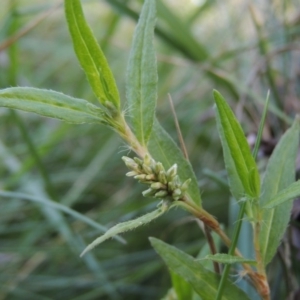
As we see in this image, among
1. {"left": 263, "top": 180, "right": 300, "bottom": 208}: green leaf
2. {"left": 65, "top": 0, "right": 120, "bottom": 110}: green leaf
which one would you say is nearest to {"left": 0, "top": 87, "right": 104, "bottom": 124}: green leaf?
{"left": 65, "top": 0, "right": 120, "bottom": 110}: green leaf

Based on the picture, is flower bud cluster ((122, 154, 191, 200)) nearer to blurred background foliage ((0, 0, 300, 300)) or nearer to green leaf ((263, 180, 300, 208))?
green leaf ((263, 180, 300, 208))

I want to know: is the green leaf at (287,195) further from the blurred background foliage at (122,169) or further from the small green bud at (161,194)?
the blurred background foliage at (122,169)

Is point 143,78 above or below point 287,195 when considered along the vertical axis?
above

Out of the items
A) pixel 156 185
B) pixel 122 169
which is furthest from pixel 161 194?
pixel 122 169

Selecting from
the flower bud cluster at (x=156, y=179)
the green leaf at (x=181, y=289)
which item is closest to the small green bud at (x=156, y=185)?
the flower bud cluster at (x=156, y=179)

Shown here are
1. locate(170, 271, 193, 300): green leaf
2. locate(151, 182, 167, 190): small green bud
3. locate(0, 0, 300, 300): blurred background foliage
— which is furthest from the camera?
locate(0, 0, 300, 300): blurred background foliage

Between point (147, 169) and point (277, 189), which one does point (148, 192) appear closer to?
point (147, 169)

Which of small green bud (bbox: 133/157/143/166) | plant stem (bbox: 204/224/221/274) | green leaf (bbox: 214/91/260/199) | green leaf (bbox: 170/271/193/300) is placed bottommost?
green leaf (bbox: 170/271/193/300)
